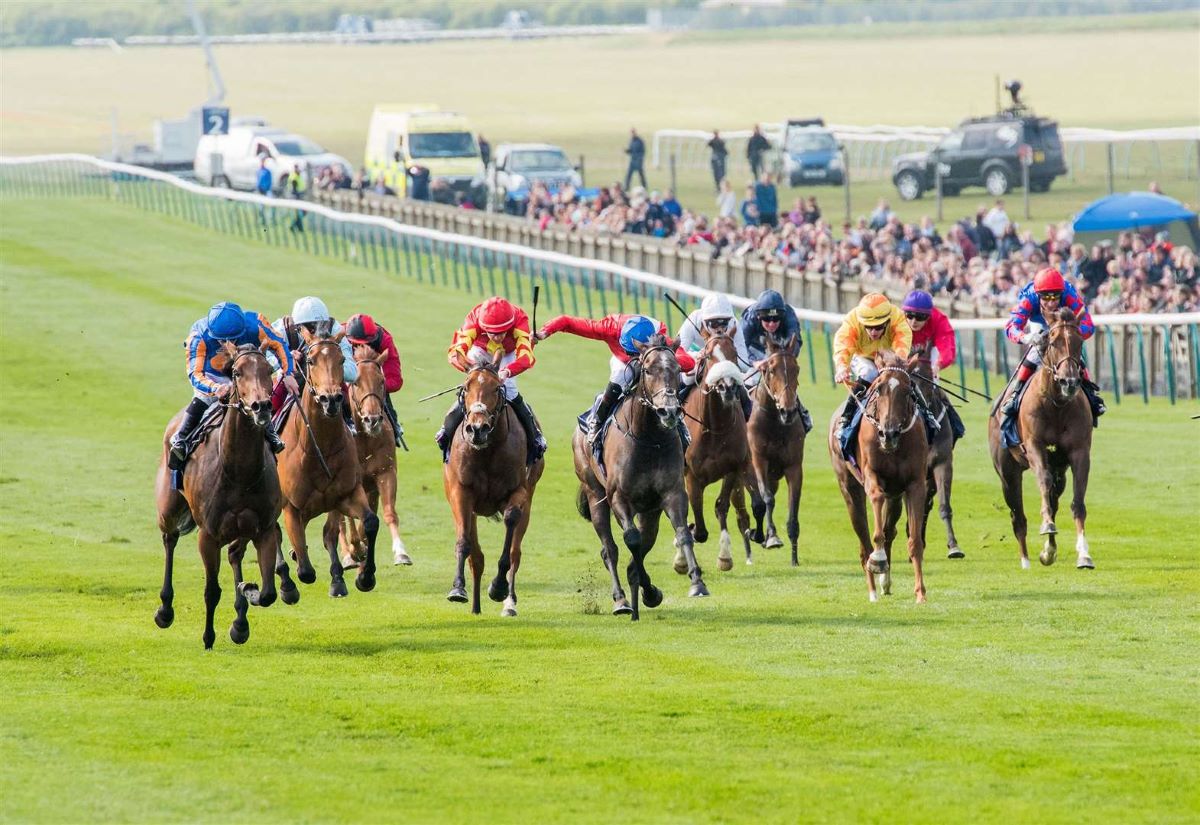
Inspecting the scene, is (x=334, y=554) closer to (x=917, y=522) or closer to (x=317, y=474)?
(x=317, y=474)

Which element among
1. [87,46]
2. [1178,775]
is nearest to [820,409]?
[1178,775]

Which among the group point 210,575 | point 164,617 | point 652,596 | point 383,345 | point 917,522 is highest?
point 383,345

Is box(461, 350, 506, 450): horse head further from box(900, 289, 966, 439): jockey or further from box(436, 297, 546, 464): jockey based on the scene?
box(900, 289, 966, 439): jockey

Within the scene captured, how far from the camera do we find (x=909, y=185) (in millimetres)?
46750

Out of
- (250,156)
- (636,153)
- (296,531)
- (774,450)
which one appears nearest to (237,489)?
(296,531)

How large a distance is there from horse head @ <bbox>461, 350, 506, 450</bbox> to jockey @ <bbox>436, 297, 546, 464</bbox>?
0.20 metres

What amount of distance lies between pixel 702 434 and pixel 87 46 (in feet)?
416

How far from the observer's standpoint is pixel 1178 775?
378 inches

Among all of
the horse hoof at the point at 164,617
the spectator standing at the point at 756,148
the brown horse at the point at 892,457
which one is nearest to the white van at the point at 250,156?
the spectator standing at the point at 756,148

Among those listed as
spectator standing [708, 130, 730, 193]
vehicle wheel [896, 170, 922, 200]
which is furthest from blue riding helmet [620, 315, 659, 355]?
spectator standing [708, 130, 730, 193]

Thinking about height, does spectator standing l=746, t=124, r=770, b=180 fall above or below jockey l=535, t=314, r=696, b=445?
above

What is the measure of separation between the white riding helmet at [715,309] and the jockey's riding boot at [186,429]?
406cm

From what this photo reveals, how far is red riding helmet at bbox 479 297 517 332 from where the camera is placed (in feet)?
46.0

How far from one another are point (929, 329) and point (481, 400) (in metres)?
3.74
